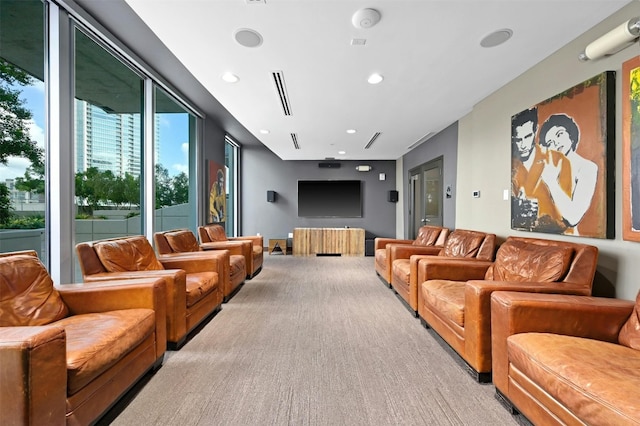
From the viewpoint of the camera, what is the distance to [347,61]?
279 centimetres

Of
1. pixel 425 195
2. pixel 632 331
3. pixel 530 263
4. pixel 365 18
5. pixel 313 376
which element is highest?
pixel 365 18

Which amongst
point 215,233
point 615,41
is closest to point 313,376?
point 615,41

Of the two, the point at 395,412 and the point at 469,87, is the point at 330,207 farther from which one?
the point at 395,412

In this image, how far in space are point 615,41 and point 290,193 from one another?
6.89 m

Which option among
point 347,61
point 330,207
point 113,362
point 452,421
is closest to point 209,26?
point 347,61

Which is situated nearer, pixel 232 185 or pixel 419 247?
pixel 419 247

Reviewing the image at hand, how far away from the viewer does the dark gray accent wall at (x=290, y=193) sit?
322 inches

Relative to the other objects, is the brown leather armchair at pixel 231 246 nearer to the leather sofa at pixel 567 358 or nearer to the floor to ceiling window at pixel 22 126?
the floor to ceiling window at pixel 22 126

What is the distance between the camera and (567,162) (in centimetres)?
244

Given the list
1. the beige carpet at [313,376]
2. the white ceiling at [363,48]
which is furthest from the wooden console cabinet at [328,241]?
the beige carpet at [313,376]

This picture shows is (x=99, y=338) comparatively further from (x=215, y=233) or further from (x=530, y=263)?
(x=215, y=233)

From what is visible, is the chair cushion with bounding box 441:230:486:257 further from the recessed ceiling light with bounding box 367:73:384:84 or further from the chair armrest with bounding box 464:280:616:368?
the recessed ceiling light with bounding box 367:73:384:84

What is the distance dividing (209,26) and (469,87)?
2804 millimetres

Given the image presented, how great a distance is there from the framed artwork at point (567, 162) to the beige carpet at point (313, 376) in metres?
1.49
